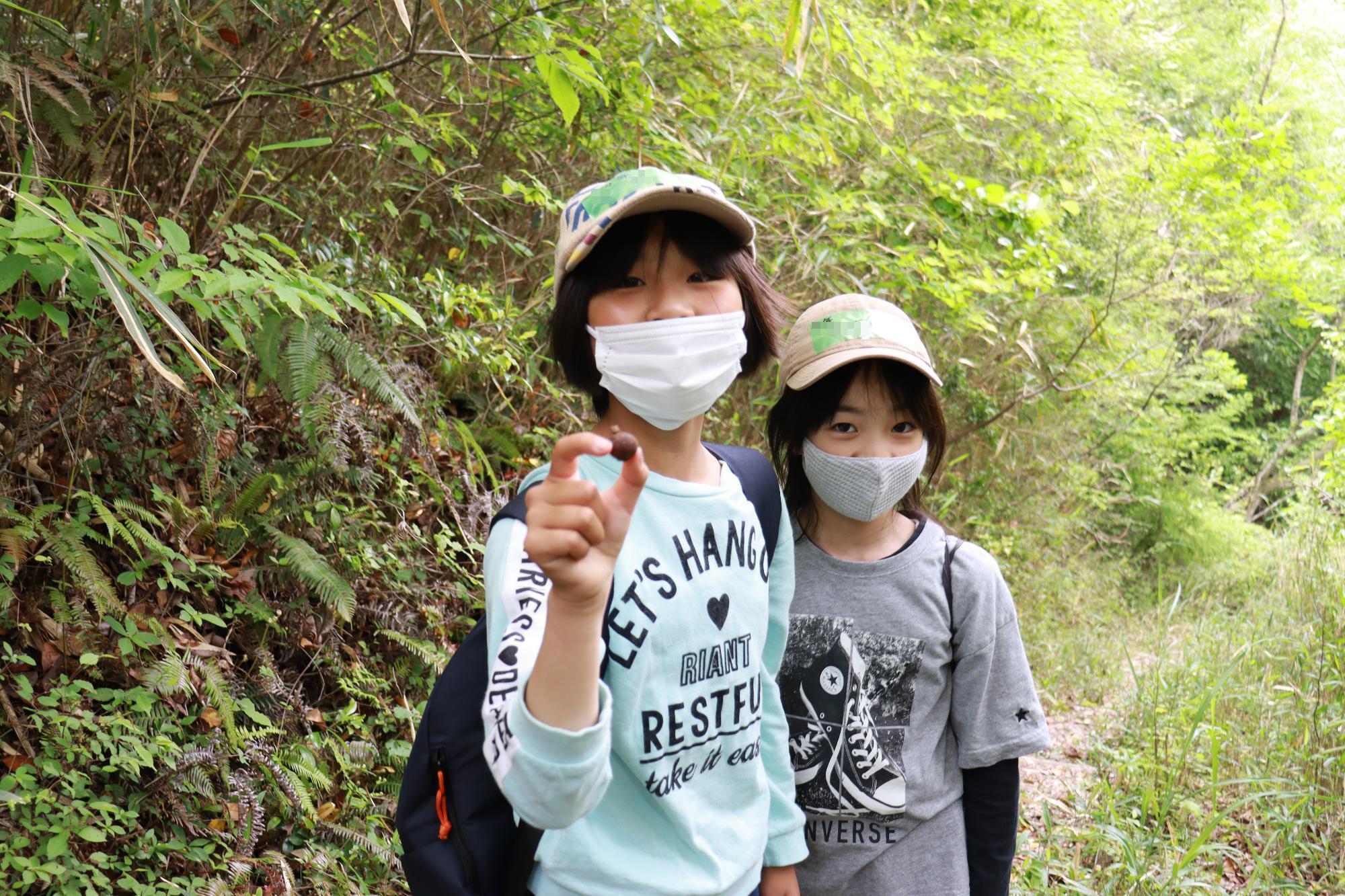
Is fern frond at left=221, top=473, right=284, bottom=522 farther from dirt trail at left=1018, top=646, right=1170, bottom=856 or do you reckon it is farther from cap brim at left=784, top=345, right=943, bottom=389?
dirt trail at left=1018, top=646, right=1170, bottom=856

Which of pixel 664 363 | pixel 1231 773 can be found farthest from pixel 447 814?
pixel 1231 773

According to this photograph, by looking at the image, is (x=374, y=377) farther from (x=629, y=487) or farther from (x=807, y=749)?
(x=629, y=487)

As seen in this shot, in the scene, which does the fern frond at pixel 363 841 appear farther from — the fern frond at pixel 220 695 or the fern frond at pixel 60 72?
the fern frond at pixel 60 72

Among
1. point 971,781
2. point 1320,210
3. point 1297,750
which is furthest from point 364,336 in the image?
point 1320,210

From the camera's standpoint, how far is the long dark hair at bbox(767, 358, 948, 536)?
6.71 ft

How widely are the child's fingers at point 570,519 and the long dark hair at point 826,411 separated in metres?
0.95

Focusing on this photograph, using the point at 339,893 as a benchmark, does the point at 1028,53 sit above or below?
above

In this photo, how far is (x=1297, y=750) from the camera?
4051 millimetres

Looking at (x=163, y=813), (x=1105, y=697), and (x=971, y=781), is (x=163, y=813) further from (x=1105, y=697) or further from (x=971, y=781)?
(x=1105, y=697)

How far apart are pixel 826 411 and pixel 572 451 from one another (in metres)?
1.08

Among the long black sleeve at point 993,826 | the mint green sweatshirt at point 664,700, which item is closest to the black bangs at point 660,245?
the mint green sweatshirt at point 664,700

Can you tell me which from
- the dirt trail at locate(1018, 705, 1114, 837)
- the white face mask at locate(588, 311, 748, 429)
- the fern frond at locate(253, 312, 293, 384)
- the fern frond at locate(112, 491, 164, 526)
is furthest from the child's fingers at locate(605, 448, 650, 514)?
the dirt trail at locate(1018, 705, 1114, 837)

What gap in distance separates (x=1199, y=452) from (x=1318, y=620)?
10936 millimetres

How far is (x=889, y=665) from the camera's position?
195cm
